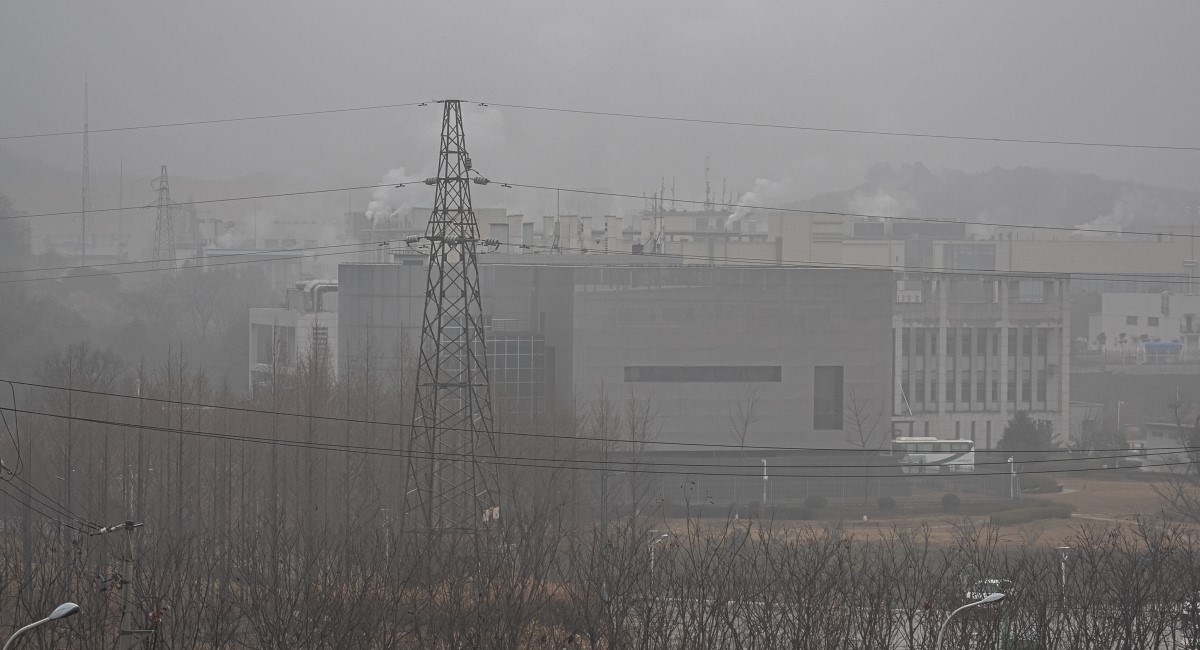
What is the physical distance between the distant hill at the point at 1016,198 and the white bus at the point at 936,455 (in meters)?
67.5

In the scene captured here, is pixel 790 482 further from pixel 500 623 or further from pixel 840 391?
pixel 500 623

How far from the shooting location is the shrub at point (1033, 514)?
92.1ft

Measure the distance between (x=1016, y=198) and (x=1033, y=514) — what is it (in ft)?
403

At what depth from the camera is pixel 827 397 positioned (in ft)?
115

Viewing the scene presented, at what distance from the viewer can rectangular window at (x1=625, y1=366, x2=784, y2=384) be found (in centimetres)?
3388

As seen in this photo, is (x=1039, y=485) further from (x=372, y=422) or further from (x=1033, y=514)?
(x=372, y=422)

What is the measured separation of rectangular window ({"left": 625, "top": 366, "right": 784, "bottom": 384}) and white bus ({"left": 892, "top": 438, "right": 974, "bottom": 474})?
4447 mm

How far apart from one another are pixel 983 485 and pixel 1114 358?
90.6ft

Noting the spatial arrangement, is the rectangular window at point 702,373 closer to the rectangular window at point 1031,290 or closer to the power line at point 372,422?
the power line at point 372,422

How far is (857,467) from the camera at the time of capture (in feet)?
109

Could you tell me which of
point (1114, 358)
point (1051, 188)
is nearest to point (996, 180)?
point (1051, 188)

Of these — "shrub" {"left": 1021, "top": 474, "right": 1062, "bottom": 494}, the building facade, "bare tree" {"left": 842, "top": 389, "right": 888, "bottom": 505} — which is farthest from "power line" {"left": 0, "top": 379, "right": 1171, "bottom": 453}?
the building facade

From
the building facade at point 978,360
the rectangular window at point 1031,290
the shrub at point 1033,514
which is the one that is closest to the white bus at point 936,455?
the building facade at point 978,360

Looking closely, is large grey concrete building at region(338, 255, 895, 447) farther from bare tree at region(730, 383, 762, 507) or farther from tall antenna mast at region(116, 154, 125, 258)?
tall antenna mast at region(116, 154, 125, 258)
